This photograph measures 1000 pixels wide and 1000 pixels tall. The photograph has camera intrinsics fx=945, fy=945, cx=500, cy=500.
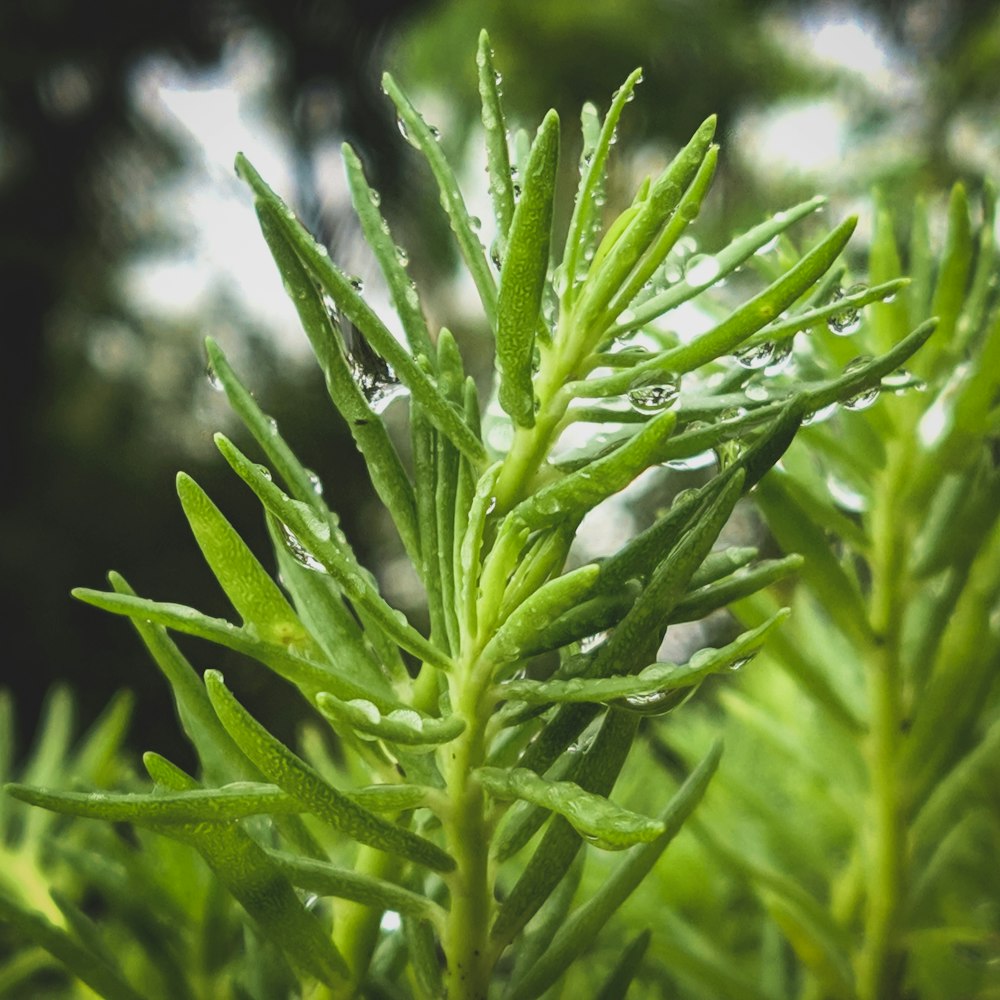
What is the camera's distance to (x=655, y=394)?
0.17 meters

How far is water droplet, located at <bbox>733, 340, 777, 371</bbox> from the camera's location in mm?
180

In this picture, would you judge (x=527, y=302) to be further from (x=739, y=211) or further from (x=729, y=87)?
(x=729, y=87)

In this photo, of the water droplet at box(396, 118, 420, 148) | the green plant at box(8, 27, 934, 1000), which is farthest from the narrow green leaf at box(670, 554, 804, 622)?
the water droplet at box(396, 118, 420, 148)

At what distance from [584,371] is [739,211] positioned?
0.74 meters

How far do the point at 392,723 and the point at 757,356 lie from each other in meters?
0.10

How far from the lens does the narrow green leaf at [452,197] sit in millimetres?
181

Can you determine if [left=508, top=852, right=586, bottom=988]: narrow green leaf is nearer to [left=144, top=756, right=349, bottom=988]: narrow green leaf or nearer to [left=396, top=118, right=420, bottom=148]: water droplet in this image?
[left=144, top=756, right=349, bottom=988]: narrow green leaf

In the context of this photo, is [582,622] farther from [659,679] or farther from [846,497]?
[846,497]

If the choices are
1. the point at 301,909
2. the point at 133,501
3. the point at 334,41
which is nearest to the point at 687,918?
the point at 301,909

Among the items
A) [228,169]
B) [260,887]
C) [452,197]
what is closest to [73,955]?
[260,887]

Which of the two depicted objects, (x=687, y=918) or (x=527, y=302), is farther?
(x=687, y=918)

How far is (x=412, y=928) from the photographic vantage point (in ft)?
0.56

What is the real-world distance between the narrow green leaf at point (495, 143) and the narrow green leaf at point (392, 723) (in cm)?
9

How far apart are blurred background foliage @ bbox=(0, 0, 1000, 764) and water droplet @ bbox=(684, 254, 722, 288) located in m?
0.60
